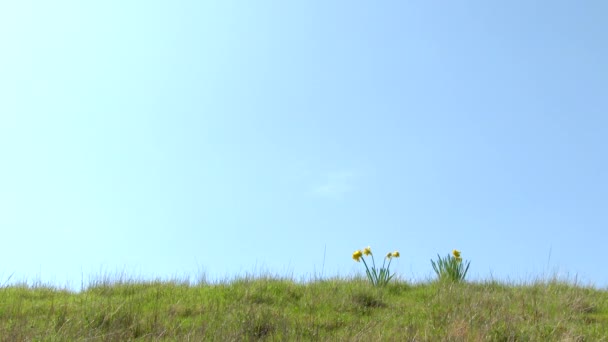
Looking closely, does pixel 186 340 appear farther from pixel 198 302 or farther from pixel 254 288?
pixel 254 288

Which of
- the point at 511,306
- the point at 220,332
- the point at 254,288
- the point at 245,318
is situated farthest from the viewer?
the point at 254,288

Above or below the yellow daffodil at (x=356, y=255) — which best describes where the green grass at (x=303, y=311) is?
below

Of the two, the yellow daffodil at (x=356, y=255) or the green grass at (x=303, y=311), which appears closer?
the green grass at (x=303, y=311)

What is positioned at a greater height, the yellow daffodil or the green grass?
the yellow daffodil

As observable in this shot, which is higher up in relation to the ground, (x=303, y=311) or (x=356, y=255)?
(x=356, y=255)

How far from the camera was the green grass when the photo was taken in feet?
23.2

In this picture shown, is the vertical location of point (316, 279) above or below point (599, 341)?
above

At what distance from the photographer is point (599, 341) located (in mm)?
7230

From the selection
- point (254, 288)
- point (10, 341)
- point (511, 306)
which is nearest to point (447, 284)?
point (511, 306)

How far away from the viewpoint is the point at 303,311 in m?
8.95

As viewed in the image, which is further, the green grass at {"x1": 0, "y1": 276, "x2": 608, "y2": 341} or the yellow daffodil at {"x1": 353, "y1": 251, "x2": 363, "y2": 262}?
the yellow daffodil at {"x1": 353, "y1": 251, "x2": 363, "y2": 262}

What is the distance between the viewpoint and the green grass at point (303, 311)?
7.07 metres

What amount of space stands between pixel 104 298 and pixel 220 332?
341cm

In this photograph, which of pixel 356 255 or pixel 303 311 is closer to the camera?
pixel 303 311
